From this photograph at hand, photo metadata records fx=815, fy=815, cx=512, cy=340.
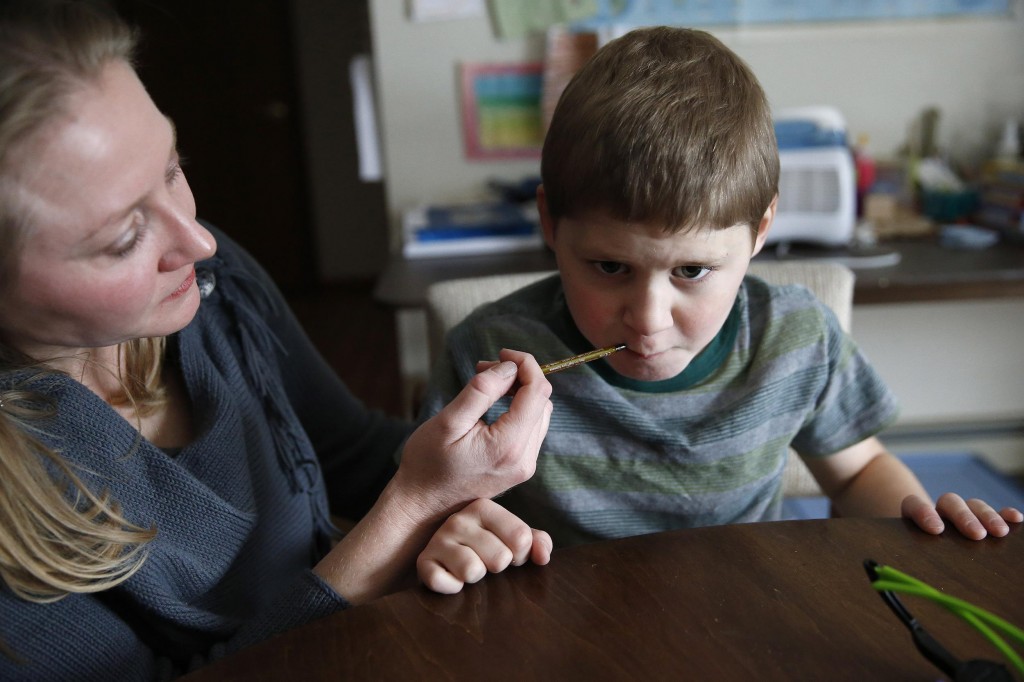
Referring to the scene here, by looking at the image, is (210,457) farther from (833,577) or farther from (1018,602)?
(1018,602)

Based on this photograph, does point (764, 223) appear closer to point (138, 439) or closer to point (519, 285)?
point (519, 285)

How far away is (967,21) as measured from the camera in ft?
7.04

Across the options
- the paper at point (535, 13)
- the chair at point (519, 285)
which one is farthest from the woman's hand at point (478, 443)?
the paper at point (535, 13)

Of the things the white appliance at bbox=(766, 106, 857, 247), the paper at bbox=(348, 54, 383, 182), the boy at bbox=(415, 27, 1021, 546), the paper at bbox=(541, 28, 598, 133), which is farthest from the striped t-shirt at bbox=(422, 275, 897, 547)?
the paper at bbox=(348, 54, 383, 182)

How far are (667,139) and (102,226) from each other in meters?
0.51

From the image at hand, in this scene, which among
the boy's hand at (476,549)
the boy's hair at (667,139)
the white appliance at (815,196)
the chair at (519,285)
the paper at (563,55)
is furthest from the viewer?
the paper at (563,55)

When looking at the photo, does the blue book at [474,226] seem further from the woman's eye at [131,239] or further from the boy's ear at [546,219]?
the woman's eye at [131,239]

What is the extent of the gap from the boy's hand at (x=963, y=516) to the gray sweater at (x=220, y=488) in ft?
1.75

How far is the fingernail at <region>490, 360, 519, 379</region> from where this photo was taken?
74 cm

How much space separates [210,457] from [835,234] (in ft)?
5.02

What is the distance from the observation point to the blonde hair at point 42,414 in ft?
2.03

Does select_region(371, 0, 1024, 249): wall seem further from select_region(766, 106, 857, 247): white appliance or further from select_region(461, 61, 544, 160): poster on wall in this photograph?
select_region(766, 106, 857, 247): white appliance

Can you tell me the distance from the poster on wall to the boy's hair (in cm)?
132

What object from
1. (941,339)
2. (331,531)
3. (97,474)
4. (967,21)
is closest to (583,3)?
(967,21)
